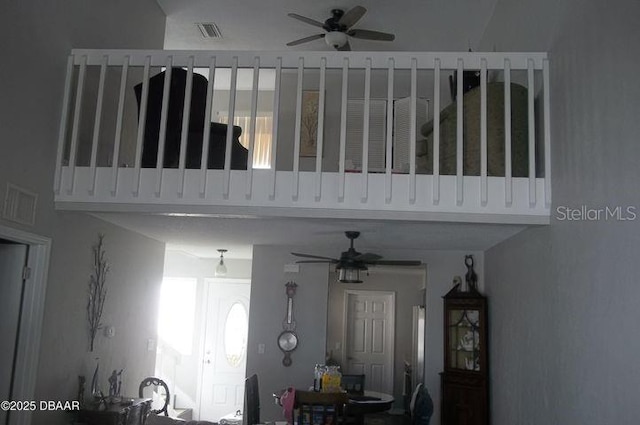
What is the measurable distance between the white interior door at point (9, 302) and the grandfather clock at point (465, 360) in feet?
12.6

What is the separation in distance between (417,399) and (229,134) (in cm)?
309

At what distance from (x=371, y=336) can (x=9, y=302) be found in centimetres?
666

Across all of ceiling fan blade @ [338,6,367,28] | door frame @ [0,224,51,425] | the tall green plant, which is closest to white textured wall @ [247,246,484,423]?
the tall green plant

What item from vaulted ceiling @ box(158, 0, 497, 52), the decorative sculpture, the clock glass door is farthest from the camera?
vaulted ceiling @ box(158, 0, 497, 52)

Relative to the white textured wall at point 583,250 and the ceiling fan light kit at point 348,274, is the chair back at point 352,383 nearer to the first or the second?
the ceiling fan light kit at point 348,274

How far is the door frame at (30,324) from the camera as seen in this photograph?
3817 mm

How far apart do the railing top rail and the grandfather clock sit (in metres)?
2.42

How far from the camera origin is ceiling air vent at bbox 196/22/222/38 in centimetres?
638

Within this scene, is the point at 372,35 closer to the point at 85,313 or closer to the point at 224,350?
the point at 85,313

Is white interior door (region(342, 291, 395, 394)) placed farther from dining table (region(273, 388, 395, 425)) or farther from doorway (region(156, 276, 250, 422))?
dining table (region(273, 388, 395, 425))

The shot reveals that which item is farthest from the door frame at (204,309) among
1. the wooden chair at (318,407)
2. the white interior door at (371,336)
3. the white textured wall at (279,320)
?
the wooden chair at (318,407)

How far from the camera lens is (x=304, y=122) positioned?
6.86 metres

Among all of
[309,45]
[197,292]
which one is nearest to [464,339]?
[309,45]

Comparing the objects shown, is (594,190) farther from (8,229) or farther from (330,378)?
(8,229)
